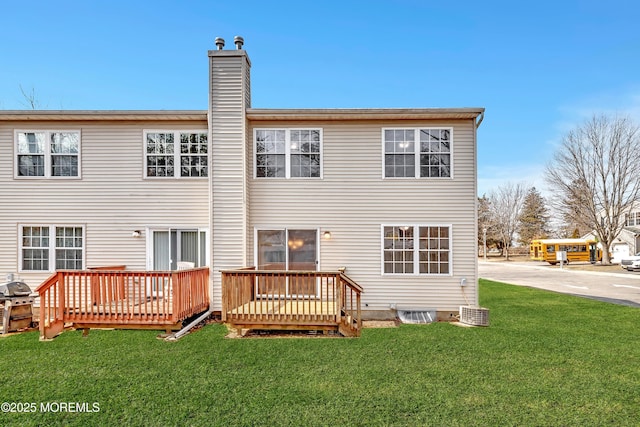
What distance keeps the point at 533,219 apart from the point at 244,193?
51.3 metres

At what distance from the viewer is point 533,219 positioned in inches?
1901

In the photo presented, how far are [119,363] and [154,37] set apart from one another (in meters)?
15.7

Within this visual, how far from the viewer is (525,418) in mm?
3826

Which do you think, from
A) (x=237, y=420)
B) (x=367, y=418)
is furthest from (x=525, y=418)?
(x=237, y=420)

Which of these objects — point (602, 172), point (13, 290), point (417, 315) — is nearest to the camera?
point (13, 290)

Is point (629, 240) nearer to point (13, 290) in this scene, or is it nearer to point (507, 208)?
point (507, 208)

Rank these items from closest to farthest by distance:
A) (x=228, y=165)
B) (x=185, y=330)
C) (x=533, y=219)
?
(x=185, y=330) < (x=228, y=165) < (x=533, y=219)

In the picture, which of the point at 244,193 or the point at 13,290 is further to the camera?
the point at 244,193

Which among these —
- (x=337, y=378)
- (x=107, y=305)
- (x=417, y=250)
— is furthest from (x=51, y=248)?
(x=417, y=250)

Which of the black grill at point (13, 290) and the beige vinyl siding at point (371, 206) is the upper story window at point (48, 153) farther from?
the beige vinyl siding at point (371, 206)

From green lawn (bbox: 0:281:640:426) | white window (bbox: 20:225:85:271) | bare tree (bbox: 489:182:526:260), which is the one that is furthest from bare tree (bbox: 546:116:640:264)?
white window (bbox: 20:225:85:271)

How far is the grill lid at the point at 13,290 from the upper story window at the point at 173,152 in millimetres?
3786

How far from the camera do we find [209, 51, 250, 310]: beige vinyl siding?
8.65 metres

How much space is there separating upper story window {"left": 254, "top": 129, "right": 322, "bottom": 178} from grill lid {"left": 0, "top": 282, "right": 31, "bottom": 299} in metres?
6.01
